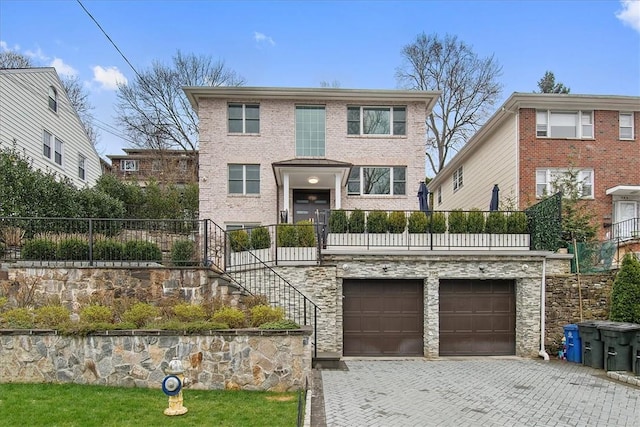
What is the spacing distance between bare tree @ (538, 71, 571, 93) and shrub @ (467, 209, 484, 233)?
24.4 metres

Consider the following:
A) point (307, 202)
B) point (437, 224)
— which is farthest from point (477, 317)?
point (307, 202)

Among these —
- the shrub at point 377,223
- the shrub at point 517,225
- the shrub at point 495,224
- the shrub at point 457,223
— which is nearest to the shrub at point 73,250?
the shrub at point 377,223

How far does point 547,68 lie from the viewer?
3109 cm

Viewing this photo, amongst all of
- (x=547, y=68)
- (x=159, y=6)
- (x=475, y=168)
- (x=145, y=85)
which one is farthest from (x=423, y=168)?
(x=547, y=68)

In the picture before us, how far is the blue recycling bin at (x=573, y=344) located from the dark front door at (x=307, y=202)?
920 centimetres

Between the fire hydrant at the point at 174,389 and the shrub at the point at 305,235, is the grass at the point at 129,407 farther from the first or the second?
the shrub at the point at 305,235

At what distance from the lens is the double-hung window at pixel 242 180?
16.4 meters

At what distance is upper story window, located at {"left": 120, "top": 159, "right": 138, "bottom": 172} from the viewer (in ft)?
118

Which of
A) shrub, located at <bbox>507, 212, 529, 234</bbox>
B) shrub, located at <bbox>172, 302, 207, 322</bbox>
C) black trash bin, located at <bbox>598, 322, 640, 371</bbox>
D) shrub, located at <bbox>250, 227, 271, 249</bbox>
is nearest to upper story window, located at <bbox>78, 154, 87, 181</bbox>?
shrub, located at <bbox>250, 227, 271, 249</bbox>

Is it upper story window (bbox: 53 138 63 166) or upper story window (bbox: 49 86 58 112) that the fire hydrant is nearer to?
upper story window (bbox: 53 138 63 166)

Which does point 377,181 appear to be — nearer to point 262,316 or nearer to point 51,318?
point 262,316

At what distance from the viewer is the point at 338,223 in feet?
37.1

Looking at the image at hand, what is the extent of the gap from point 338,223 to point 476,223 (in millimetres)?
3815

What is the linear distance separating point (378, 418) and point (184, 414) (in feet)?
9.15
